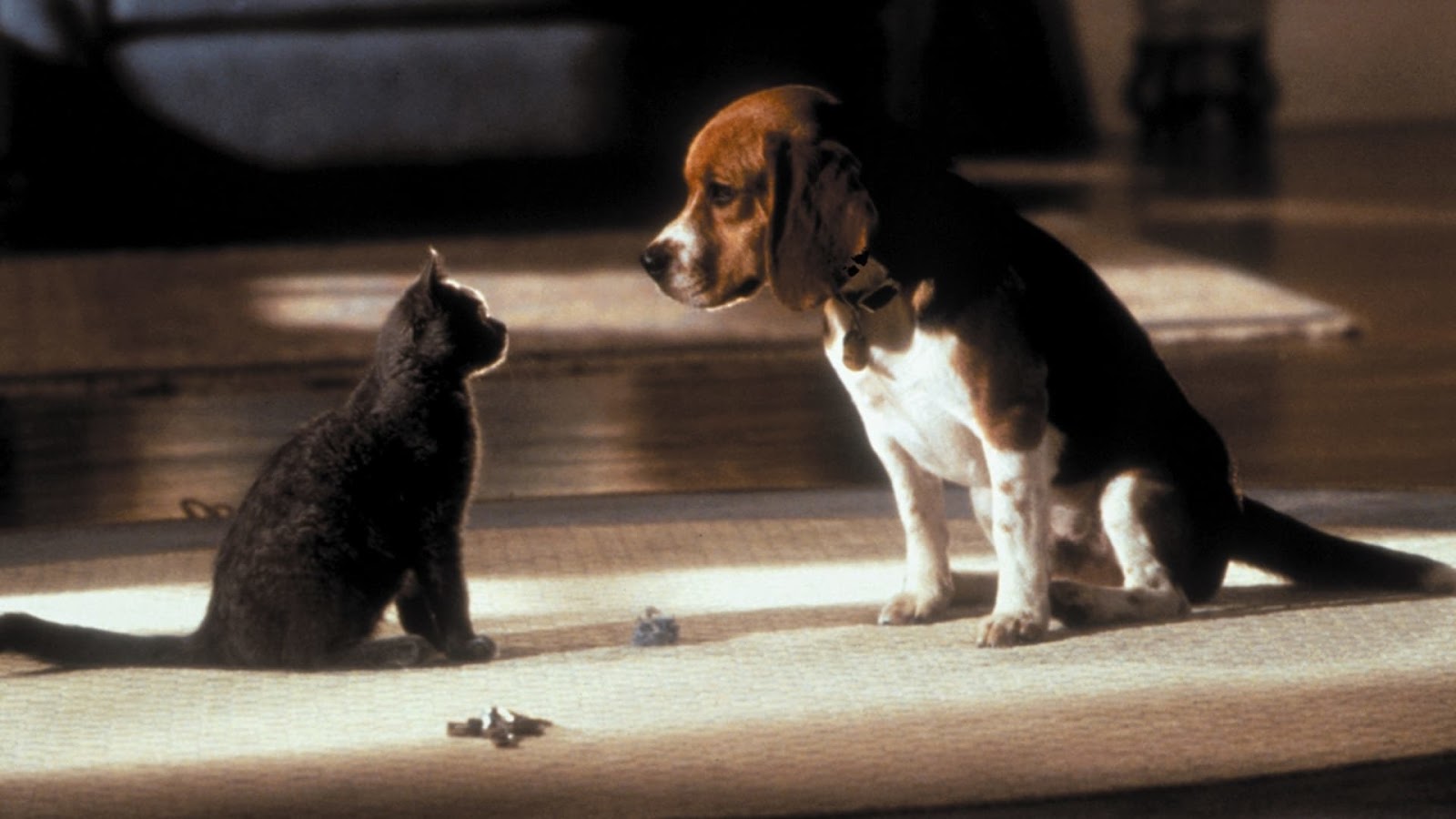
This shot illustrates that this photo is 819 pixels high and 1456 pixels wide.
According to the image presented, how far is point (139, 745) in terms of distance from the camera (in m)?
1.89

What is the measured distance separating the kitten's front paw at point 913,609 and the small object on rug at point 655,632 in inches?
8.2

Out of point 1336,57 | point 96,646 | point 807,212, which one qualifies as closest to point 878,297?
point 807,212

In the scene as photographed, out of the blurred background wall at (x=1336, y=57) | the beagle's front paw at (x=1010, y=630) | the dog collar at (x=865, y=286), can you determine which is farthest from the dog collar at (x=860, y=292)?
Answer: the blurred background wall at (x=1336, y=57)

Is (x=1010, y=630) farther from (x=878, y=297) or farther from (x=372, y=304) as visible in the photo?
(x=372, y=304)

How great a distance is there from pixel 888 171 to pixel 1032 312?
0.62ft

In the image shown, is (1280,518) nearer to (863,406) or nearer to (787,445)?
(863,406)

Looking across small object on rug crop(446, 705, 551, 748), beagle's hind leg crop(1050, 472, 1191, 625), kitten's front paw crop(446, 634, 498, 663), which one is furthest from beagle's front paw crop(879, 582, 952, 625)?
small object on rug crop(446, 705, 551, 748)

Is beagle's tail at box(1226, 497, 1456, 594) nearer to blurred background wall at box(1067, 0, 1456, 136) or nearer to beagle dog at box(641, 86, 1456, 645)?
beagle dog at box(641, 86, 1456, 645)

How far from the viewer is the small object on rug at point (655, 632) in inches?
86.9

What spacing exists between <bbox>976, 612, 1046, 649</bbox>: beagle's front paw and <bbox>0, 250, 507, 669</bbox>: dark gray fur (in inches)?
17.6

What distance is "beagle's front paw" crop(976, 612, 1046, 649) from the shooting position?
215 cm

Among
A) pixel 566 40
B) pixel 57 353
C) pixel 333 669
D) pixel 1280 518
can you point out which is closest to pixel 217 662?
pixel 333 669

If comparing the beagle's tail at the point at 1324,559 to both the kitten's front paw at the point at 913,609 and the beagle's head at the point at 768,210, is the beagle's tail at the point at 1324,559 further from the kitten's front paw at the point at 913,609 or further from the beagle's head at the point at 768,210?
the beagle's head at the point at 768,210

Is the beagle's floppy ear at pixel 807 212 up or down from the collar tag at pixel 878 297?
up
